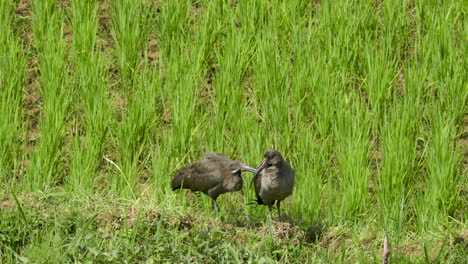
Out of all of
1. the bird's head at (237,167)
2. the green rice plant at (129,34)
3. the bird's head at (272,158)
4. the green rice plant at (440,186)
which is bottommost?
the green rice plant at (440,186)

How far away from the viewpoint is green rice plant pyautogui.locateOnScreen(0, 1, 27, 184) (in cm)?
733

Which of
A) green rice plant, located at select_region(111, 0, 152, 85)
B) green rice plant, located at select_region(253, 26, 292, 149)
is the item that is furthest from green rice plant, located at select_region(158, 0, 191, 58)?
green rice plant, located at select_region(253, 26, 292, 149)

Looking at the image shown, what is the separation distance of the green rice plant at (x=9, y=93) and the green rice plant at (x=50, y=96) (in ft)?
0.59

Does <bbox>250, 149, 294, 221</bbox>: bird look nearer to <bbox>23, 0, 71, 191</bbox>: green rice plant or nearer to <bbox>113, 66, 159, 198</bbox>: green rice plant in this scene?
<bbox>113, 66, 159, 198</bbox>: green rice plant

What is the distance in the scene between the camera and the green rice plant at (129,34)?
7859 mm

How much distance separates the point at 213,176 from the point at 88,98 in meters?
1.55

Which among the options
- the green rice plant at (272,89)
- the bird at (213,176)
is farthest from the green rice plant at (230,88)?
the bird at (213,176)

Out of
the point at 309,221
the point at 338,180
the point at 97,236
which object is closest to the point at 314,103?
the point at 338,180

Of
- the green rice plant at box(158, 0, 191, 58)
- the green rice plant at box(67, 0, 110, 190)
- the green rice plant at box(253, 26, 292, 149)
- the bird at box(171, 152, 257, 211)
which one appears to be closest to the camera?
the bird at box(171, 152, 257, 211)

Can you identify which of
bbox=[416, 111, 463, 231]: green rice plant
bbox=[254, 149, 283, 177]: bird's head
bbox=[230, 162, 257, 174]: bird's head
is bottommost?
bbox=[416, 111, 463, 231]: green rice plant

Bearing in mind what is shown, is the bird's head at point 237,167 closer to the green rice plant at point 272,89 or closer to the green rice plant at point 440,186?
the green rice plant at point 272,89

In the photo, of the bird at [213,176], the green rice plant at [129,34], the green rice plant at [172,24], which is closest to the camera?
the bird at [213,176]

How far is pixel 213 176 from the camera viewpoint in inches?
252

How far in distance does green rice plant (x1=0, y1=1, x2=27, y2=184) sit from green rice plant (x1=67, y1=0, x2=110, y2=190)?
466mm
